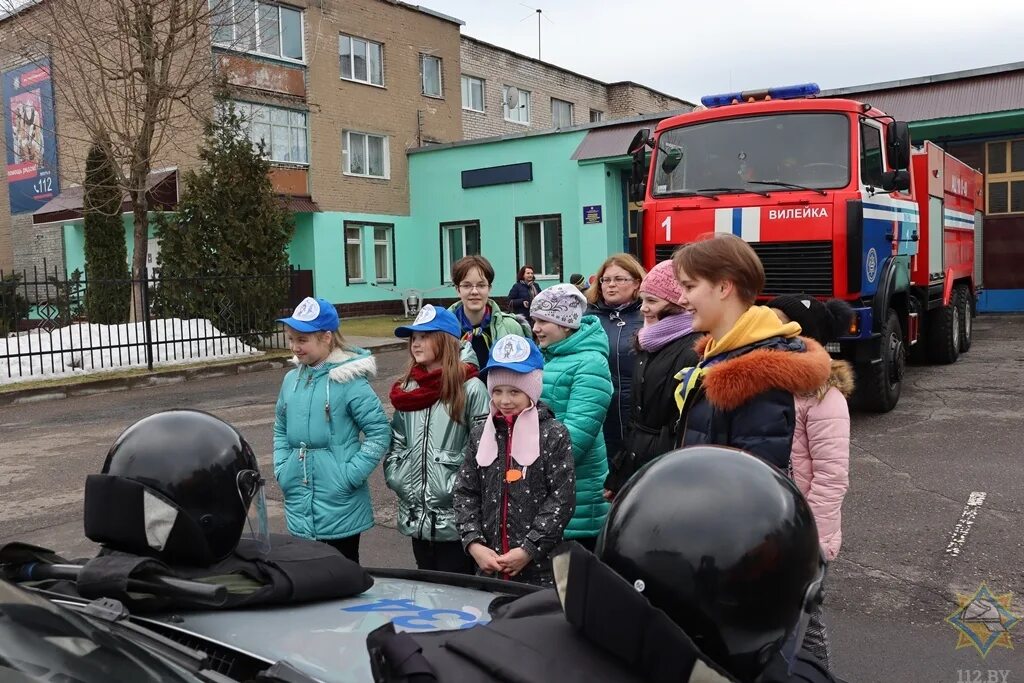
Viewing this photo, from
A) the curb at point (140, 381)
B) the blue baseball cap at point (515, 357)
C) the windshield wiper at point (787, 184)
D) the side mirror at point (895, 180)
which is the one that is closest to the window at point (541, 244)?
the curb at point (140, 381)

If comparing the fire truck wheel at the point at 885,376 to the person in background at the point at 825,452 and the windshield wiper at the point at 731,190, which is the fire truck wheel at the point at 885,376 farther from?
the person in background at the point at 825,452

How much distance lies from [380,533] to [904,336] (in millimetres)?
6829

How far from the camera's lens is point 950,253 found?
482 inches

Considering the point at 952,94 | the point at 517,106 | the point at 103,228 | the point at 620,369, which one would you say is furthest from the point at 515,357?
the point at 517,106

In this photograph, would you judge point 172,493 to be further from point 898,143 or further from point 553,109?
point 553,109

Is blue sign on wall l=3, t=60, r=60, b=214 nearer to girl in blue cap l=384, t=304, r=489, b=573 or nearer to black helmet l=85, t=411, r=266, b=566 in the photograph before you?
girl in blue cap l=384, t=304, r=489, b=573

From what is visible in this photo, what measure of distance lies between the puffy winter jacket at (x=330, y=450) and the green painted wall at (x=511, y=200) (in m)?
20.5

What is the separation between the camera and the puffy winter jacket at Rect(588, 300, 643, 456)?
4629 mm

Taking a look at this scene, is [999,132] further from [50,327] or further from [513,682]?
[513,682]

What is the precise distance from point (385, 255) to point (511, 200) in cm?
503

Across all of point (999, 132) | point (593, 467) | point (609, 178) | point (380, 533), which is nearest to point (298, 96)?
point (609, 178)

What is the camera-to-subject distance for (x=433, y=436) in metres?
3.74

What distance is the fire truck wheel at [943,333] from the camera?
1240cm

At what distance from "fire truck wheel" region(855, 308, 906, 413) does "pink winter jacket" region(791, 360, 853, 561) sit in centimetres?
638
